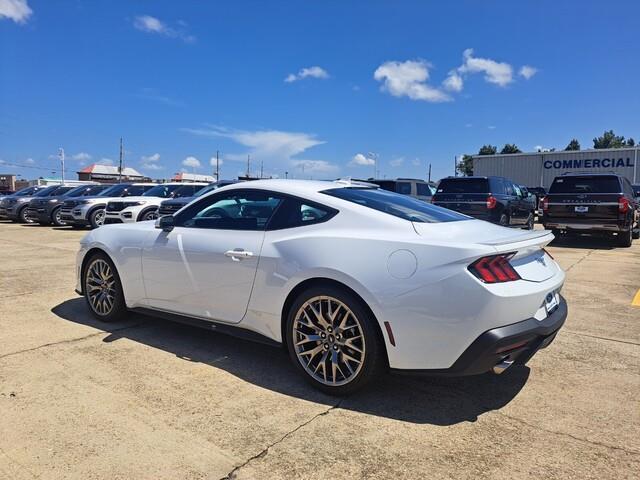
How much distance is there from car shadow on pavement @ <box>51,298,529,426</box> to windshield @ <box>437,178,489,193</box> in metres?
9.63

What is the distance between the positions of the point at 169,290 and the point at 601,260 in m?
8.99

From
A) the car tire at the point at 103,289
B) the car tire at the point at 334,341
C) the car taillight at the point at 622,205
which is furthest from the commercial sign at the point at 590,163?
the car tire at the point at 334,341

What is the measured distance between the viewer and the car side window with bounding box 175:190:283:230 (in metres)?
3.85

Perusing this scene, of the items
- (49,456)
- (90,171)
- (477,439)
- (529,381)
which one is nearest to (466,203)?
(529,381)

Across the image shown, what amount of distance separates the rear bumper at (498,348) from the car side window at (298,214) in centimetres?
121

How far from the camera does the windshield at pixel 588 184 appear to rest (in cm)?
1166

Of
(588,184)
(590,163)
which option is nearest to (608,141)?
(590,163)

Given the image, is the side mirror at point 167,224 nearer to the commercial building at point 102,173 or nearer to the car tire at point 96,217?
the car tire at point 96,217

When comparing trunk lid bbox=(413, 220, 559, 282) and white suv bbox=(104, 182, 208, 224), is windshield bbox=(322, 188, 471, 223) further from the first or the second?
white suv bbox=(104, 182, 208, 224)

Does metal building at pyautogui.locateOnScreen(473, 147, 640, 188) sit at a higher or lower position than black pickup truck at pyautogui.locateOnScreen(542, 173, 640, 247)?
higher

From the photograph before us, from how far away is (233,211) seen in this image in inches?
161

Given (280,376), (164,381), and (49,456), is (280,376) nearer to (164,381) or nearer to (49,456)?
(164,381)

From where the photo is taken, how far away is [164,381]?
11.7ft

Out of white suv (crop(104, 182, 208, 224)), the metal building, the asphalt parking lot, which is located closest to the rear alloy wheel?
white suv (crop(104, 182, 208, 224))
